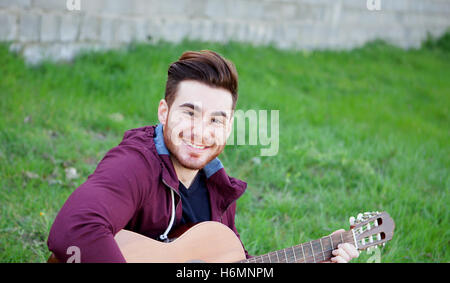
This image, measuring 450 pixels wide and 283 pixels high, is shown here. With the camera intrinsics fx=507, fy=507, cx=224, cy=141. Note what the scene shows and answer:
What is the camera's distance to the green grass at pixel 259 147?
11.6 feet

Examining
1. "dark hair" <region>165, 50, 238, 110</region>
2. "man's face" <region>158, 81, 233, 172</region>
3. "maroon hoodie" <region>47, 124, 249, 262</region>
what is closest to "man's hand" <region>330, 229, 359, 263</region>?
"maroon hoodie" <region>47, 124, 249, 262</region>

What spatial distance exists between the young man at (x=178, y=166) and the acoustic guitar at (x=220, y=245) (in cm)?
6

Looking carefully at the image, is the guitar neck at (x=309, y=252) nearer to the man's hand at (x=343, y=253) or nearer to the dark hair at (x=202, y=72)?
the man's hand at (x=343, y=253)

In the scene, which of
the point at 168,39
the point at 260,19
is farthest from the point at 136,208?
the point at 260,19

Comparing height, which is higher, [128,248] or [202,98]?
[202,98]

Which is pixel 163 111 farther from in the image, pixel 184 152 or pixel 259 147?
pixel 259 147

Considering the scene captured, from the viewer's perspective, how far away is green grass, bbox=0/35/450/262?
3521mm

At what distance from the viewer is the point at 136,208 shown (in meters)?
2.13

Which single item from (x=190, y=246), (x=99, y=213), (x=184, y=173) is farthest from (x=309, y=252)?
(x=99, y=213)

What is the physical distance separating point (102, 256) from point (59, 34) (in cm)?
394

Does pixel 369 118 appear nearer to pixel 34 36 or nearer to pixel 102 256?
pixel 34 36

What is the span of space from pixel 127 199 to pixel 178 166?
0.43 meters
